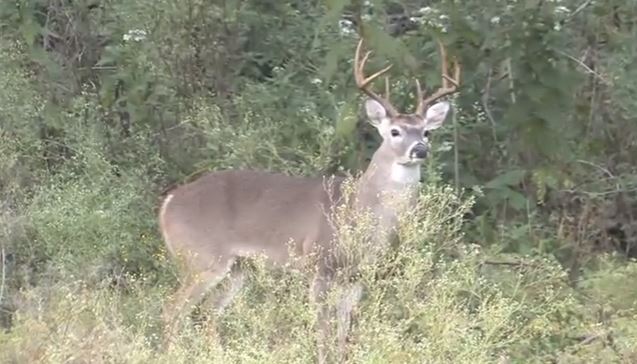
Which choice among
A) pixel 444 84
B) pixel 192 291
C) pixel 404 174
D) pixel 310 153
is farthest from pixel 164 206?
pixel 444 84

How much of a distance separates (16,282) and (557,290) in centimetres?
254

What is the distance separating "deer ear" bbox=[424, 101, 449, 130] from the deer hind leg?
3.93 ft

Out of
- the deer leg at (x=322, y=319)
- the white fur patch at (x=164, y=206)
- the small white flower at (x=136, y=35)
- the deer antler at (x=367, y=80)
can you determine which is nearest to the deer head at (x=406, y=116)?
the deer antler at (x=367, y=80)

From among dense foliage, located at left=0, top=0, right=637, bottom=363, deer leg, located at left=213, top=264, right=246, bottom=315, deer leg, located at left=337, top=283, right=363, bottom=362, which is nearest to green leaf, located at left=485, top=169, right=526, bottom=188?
dense foliage, located at left=0, top=0, right=637, bottom=363

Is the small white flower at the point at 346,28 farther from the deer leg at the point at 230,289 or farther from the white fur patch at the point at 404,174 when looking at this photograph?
the deer leg at the point at 230,289

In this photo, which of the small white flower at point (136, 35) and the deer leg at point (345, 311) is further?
the small white flower at point (136, 35)

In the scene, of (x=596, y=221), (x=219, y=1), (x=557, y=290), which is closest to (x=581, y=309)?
(x=557, y=290)

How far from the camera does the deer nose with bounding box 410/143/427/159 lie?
8.11 meters

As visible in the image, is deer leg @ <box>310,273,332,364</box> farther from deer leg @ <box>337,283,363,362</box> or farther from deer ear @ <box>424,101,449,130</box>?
deer ear @ <box>424,101,449,130</box>

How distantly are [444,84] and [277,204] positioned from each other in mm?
1036

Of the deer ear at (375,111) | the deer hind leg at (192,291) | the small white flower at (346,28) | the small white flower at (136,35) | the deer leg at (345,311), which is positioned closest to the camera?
the deer leg at (345,311)

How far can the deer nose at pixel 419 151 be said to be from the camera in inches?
319

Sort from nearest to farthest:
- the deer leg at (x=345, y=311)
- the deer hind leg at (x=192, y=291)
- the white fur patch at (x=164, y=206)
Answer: the deer leg at (x=345, y=311) < the deer hind leg at (x=192, y=291) < the white fur patch at (x=164, y=206)

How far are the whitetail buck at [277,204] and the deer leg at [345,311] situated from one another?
155 centimetres
